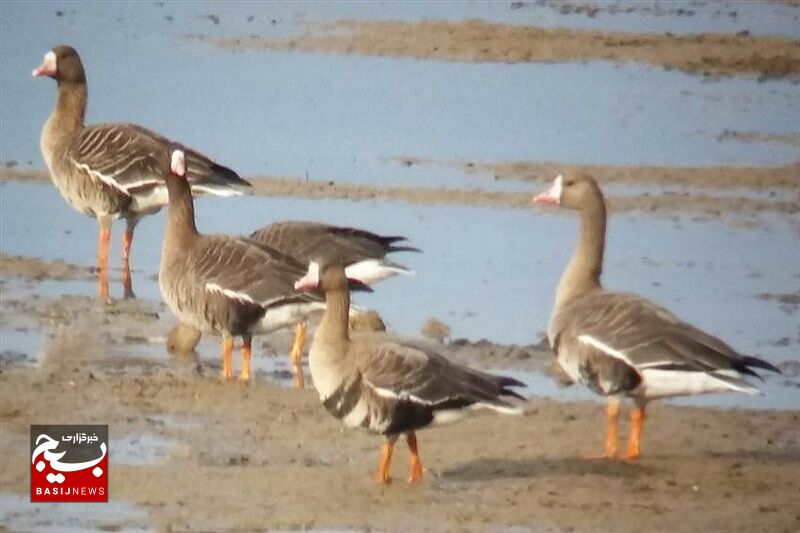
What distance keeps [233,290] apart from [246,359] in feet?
1.51

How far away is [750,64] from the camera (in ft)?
99.3

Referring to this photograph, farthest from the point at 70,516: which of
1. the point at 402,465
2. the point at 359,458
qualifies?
the point at 402,465

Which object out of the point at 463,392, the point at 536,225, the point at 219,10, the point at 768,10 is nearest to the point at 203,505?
the point at 463,392

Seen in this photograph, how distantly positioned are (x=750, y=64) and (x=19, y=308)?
15940mm

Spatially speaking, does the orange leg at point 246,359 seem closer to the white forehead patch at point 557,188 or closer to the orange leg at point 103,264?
the white forehead patch at point 557,188

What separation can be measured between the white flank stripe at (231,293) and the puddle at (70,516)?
331cm

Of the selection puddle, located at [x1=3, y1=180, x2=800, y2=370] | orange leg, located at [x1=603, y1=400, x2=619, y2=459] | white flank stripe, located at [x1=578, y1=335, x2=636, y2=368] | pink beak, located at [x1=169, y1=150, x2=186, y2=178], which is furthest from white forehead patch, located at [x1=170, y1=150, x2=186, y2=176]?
orange leg, located at [x1=603, y1=400, x2=619, y2=459]

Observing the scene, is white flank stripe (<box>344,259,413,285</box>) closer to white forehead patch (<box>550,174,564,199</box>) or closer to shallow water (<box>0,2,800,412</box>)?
shallow water (<box>0,2,800,412</box>)

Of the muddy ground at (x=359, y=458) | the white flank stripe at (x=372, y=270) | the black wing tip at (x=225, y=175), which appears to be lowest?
the muddy ground at (x=359, y=458)

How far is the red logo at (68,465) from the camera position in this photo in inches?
461

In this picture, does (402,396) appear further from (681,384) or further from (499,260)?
(499,260)

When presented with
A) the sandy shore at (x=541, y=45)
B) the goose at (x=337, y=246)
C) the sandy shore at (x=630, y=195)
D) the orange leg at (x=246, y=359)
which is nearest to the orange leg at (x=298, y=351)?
the goose at (x=337, y=246)

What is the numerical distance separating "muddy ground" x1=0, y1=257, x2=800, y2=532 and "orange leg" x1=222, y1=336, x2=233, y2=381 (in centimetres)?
10

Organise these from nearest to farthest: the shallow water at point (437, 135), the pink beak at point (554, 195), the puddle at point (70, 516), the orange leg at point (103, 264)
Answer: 1. the puddle at point (70, 516)
2. the pink beak at point (554, 195)
3. the orange leg at point (103, 264)
4. the shallow water at point (437, 135)
